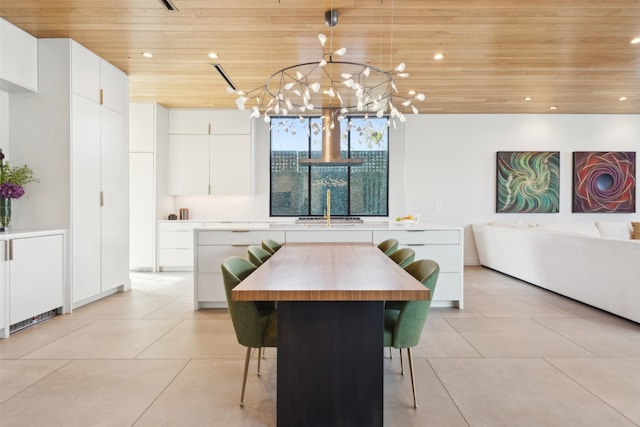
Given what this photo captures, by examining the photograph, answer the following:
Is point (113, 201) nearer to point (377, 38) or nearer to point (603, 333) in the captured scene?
point (377, 38)

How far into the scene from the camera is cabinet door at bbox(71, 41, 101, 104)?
391 cm

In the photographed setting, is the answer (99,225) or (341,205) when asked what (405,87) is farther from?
(99,225)

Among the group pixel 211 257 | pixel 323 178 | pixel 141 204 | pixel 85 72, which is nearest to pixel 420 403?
pixel 211 257

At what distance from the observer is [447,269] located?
4102 millimetres

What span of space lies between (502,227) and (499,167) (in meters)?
1.59

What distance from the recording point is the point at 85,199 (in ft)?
13.4

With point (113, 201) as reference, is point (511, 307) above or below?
below

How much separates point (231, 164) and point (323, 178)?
5.63 ft

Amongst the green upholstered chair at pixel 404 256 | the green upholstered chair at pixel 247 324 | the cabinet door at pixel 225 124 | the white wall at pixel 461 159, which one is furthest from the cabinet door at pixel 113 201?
the green upholstered chair at pixel 404 256

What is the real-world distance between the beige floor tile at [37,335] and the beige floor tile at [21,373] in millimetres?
175

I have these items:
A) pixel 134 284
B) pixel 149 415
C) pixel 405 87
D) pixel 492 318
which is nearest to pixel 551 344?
pixel 492 318

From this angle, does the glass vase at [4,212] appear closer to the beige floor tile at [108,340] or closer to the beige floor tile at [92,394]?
the beige floor tile at [108,340]

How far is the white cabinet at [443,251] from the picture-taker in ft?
13.4

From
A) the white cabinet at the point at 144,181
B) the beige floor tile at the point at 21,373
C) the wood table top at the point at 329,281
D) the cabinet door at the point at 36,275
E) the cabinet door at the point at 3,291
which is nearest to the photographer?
the wood table top at the point at 329,281
